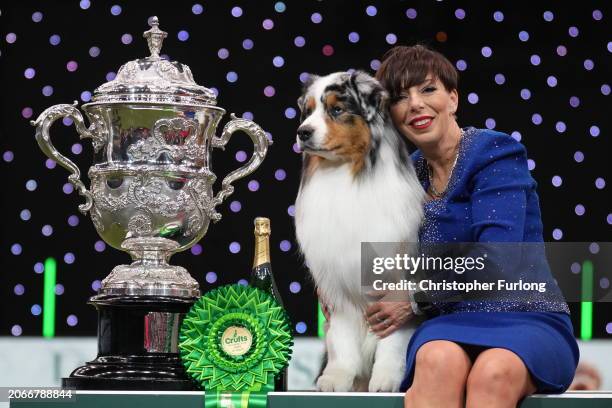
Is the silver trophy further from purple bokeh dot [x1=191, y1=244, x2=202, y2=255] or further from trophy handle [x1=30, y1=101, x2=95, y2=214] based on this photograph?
purple bokeh dot [x1=191, y1=244, x2=202, y2=255]

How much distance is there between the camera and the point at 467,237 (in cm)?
250

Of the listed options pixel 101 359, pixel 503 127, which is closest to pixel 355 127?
pixel 101 359

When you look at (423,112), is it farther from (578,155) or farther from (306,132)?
(578,155)

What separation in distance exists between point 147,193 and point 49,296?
1522 millimetres

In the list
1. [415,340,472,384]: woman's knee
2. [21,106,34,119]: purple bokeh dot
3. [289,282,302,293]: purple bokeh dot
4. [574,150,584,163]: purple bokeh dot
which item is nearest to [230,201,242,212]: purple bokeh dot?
[289,282,302,293]: purple bokeh dot

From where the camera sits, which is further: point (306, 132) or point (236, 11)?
point (236, 11)

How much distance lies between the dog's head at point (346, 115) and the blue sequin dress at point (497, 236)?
213 millimetres

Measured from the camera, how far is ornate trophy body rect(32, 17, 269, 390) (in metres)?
2.54

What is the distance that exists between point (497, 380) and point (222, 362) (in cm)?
56

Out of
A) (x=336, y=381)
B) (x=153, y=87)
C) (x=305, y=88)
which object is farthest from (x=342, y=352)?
(x=153, y=87)

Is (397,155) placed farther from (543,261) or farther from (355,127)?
(543,261)

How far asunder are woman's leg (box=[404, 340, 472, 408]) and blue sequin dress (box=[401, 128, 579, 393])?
48 mm

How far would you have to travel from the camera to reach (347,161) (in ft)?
8.14

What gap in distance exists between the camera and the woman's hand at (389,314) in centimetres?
243
